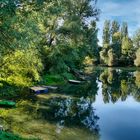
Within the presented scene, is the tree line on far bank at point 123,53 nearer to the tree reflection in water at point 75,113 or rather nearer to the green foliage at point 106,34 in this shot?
the green foliage at point 106,34

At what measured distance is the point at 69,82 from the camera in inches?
2270

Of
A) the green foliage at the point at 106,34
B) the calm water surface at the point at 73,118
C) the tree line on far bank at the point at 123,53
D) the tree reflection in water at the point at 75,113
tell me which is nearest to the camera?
the calm water surface at the point at 73,118

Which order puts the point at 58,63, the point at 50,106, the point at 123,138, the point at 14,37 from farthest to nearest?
the point at 58,63 → the point at 50,106 → the point at 123,138 → the point at 14,37

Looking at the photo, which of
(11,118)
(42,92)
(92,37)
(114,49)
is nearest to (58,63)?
(42,92)

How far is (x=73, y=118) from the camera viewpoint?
96.0 feet

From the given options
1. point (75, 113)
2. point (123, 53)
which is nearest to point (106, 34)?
point (123, 53)

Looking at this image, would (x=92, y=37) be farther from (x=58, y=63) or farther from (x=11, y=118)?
(x=11, y=118)

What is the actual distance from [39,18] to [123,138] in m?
11.3

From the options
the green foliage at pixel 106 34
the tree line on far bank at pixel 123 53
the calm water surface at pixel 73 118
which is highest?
the green foliage at pixel 106 34

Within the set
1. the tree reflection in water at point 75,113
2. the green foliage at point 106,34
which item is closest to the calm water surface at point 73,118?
the tree reflection in water at point 75,113

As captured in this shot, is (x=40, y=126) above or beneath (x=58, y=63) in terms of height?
beneath

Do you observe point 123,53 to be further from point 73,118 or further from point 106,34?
point 73,118

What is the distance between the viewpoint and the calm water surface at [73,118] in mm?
23938

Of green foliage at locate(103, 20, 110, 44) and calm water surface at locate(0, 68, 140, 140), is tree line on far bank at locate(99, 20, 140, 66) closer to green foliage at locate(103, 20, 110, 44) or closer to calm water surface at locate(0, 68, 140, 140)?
green foliage at locate(103, 20, 110, 44)
